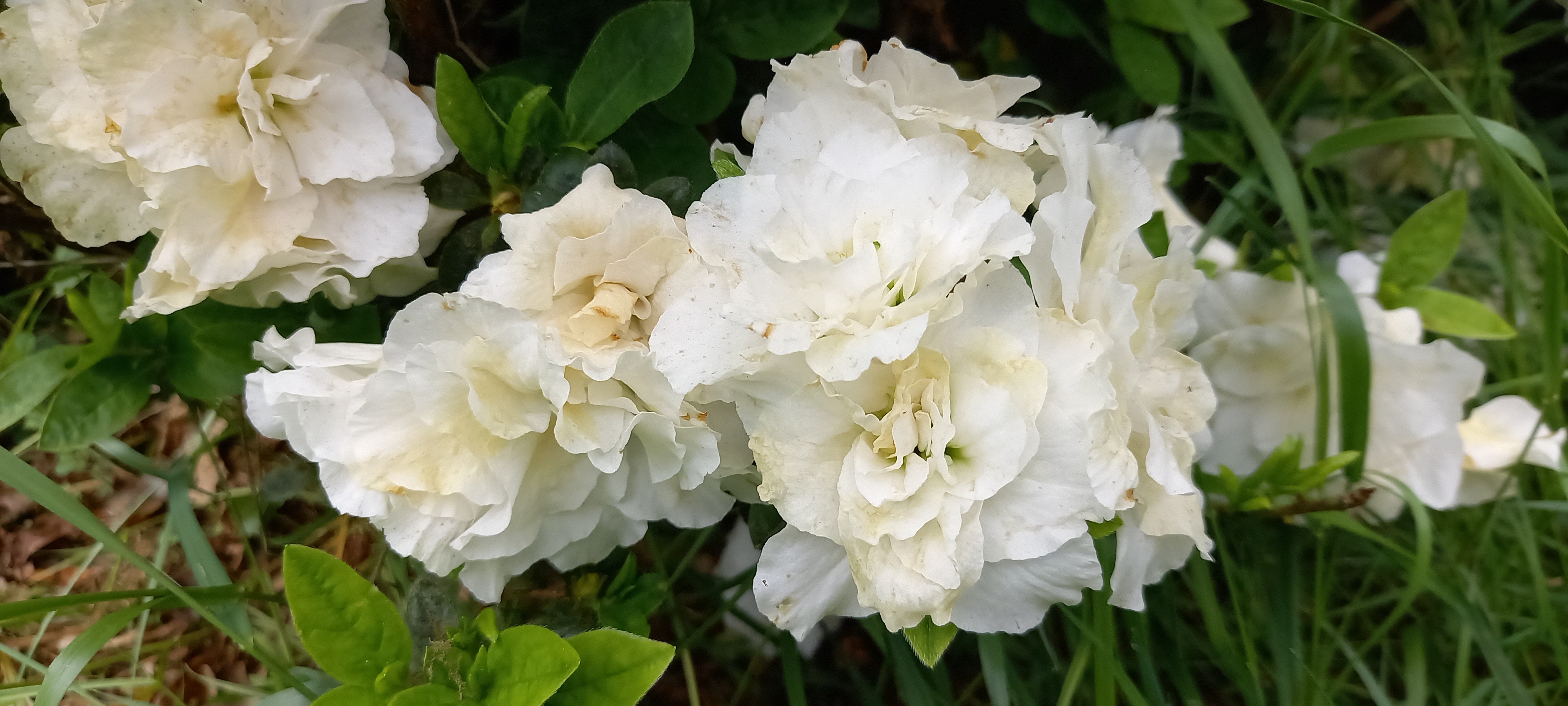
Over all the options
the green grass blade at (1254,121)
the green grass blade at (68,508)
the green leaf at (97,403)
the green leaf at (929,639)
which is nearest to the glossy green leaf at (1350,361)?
the green grass blade at (1254,121)

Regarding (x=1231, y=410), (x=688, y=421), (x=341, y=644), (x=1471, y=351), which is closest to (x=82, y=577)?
(x=341, y=644)

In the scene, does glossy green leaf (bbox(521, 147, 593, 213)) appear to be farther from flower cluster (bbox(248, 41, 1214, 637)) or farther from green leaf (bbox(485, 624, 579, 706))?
green leaf (bbox(485, 624, 579, 706))

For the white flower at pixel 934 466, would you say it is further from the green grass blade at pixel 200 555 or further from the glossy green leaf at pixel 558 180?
the green grass blade at pixel 200 555

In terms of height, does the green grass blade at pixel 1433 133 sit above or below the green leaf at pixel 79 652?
above

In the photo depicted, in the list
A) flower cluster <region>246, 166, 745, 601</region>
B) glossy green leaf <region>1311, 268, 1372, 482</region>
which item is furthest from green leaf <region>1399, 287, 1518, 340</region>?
flower cluster <region>246, 166, 745, 601</region>

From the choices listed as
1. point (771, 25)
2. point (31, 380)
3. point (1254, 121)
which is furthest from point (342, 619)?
point (1254, 121)

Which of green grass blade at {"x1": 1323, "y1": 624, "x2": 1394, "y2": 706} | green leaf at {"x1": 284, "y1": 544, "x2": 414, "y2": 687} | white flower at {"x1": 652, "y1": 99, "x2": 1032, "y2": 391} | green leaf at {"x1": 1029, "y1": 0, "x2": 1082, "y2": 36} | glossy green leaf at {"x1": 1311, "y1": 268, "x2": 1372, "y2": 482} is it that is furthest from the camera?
green leaf at {"x1": 1029, "y1": 0, "x2": 1082, "y2": 36}
